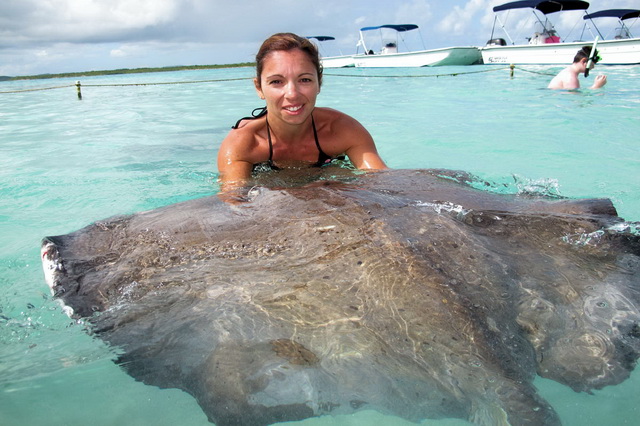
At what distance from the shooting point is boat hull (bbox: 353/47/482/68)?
28562 millimetres

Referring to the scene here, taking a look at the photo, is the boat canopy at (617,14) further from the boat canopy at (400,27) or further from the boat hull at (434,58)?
the boat canopy at (400,27)

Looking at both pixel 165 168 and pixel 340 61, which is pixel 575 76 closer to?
pixel 165 168

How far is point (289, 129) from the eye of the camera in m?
4.19

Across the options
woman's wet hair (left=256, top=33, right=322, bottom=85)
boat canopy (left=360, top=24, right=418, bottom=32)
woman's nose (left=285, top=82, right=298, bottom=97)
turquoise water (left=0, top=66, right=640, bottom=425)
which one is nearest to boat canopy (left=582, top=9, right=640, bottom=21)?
turquoise water (left=0, top=66, right=640, bottom=425)

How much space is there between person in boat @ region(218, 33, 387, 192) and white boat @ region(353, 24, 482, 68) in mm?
26812

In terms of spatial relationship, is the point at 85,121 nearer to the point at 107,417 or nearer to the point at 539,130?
the point at 539,130

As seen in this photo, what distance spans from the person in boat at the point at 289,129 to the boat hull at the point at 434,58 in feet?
88.0

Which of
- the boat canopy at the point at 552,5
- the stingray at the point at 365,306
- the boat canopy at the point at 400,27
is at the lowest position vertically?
the stingray at the point at 365,306

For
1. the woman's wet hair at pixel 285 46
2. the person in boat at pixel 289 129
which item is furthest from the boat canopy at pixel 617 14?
the woman's wet hair at pixel 285 46

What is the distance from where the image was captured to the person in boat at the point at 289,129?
3654 mm

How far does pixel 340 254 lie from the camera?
1917mm

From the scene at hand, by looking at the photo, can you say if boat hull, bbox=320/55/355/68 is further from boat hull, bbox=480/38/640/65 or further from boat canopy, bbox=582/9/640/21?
boat canopy, bbox=582/9/640/21

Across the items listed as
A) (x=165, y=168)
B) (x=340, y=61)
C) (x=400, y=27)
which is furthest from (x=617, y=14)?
(x=165, y=168)

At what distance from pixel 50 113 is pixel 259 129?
1216cm
